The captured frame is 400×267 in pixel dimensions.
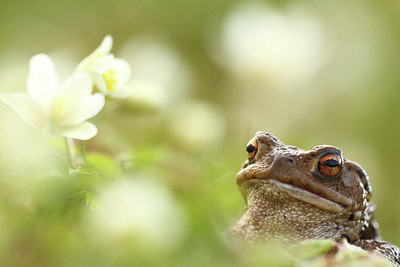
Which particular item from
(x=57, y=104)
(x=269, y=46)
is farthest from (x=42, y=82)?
(x=269, y=46)

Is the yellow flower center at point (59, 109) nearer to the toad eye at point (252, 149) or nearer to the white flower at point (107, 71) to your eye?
the white flower at point (107, 71)

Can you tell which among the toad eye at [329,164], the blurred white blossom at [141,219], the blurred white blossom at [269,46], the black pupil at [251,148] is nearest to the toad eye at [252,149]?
the black pupil at [251,148]

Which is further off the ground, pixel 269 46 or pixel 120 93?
pixel 269 46

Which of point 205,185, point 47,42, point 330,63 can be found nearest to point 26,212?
point 205,185

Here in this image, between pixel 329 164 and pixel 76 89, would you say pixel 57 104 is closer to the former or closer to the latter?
pixel 76 89

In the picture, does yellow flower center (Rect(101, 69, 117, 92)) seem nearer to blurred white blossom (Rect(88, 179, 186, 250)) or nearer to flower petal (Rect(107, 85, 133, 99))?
flower petal (Rect(107, 85, 133, 99))
